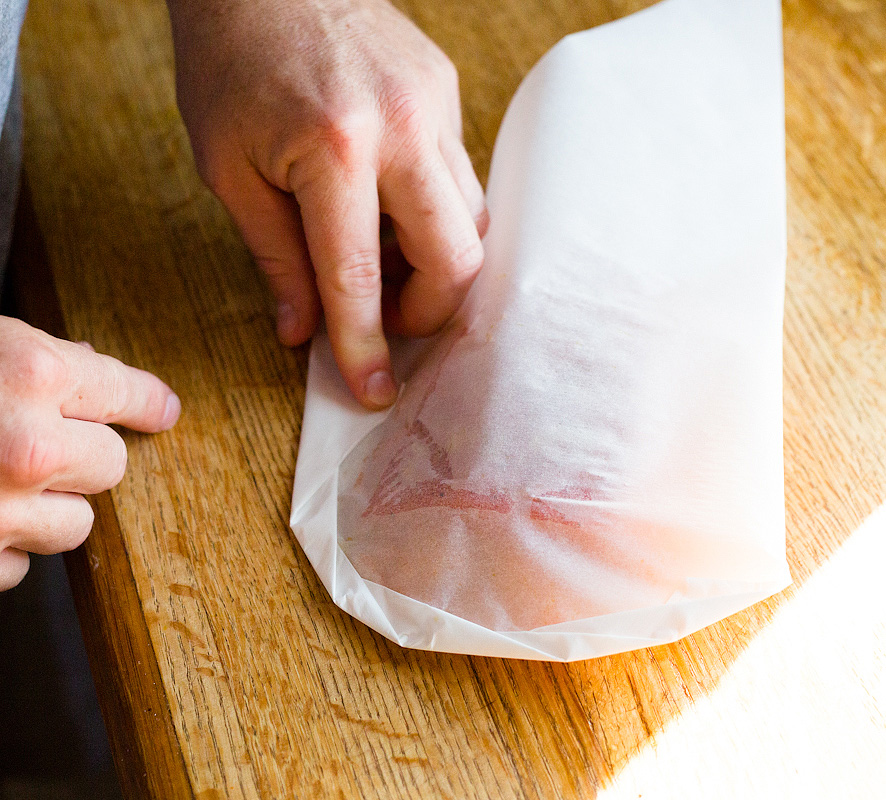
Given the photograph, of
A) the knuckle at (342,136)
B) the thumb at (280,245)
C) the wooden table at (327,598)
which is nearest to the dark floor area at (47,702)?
the wooden table at (327,598)

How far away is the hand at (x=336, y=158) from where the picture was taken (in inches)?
17.1

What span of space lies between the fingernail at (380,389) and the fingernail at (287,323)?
0.07 m

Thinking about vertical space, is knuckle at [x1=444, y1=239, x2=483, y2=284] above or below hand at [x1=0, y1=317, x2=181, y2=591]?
above

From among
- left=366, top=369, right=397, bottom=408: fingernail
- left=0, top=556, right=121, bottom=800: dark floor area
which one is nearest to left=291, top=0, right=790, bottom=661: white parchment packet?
left=366, top=369, right=397, bottom=408: fingernail

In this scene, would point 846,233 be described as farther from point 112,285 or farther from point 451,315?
point 112,285

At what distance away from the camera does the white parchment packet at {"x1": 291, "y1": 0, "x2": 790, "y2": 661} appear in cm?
38

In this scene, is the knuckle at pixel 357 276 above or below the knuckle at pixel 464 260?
below

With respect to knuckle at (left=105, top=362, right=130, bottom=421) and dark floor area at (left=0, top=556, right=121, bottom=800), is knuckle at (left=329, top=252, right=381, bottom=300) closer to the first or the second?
knuckle at (left=105, top=362, right=130, bottom=421)

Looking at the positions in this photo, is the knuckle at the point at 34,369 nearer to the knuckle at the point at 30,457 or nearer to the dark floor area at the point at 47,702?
the knuckle at the point at 30,457

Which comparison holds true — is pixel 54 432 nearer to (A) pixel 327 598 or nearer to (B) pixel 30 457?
(B) pixel 30 457

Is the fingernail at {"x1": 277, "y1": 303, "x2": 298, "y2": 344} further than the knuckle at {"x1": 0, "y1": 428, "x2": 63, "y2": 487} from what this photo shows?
Yes

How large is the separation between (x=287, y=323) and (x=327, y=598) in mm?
179

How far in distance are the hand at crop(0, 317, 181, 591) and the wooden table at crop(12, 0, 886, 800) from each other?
1.1 inches

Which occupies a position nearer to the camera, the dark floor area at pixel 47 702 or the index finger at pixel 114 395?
the index finger at pixel 114 395
